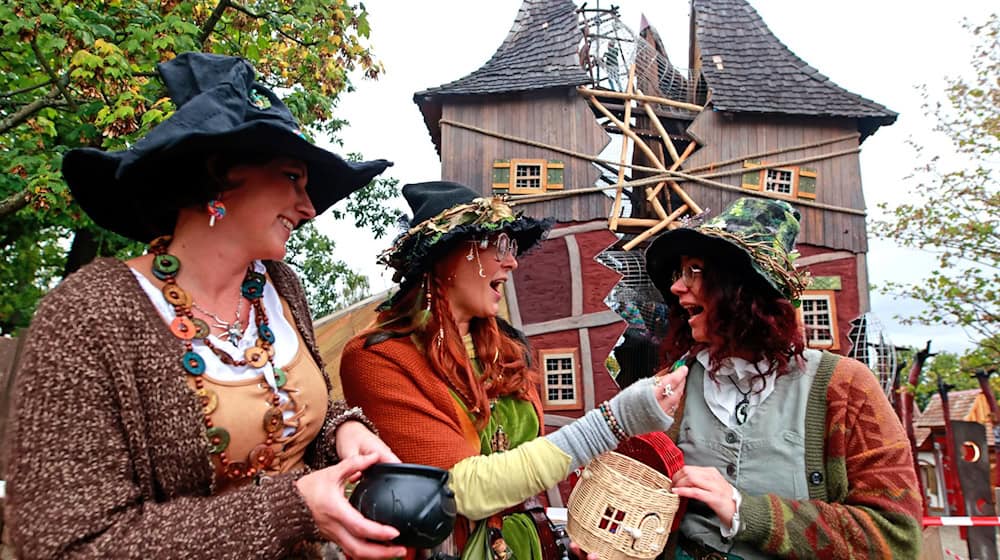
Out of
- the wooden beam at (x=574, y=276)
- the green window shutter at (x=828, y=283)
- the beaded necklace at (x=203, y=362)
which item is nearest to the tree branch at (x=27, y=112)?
the beaded necklace at (x=203, y=362)

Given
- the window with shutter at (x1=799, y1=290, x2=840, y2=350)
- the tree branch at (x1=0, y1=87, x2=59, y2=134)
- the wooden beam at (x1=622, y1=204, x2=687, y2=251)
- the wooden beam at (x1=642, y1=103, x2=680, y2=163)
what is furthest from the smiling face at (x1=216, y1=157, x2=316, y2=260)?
the window with shutter at (x1=799, y1=290, x2=840, y2=350)

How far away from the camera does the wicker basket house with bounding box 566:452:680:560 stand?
6.40 feet

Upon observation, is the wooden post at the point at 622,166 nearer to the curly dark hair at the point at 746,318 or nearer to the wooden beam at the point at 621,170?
the wooden beam at the point at 621,170

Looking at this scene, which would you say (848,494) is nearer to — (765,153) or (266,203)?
(266,203)

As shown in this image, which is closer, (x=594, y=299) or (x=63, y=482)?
(x=63, y=482)

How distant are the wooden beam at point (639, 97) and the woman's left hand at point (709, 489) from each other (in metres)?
8.82

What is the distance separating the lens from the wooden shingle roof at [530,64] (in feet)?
32.6

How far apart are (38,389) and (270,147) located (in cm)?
75

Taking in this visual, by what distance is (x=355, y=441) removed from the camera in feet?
5.95

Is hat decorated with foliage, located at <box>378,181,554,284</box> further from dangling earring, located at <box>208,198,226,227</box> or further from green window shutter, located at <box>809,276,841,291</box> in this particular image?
green window shutter, located at <box>809,276,841,291</box>

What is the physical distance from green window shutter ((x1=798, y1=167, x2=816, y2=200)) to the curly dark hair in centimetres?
883

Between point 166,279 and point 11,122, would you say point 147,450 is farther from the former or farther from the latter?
point 11,122

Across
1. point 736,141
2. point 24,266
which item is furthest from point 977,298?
point 24,266

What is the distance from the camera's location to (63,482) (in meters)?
1.28
